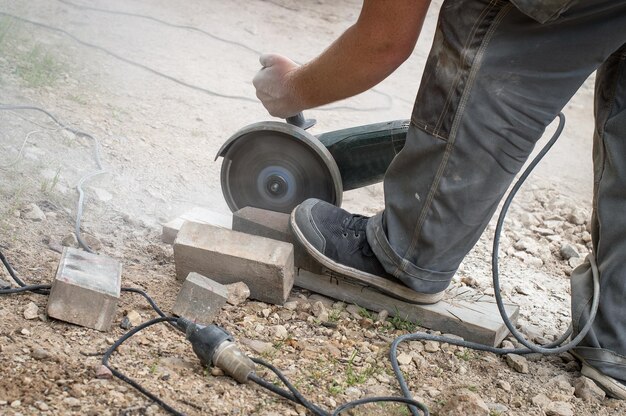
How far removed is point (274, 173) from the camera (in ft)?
9.02

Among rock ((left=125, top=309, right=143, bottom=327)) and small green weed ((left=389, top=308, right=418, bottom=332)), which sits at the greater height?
small green weed ((left=389, top=308, right=418, bottom=332))

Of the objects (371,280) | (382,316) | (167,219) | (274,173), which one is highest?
(274,173)

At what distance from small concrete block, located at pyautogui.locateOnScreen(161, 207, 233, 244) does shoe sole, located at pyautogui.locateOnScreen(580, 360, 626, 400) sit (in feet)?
4.23

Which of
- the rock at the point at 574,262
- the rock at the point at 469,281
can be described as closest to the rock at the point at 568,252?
the rock at the point at 574,262

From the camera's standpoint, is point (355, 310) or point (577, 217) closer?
point (355, 310)

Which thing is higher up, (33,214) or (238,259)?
(238,259)

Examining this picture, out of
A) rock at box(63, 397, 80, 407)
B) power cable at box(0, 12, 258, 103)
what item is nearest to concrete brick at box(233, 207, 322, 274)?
rock at box(63, 397, 80, 407)

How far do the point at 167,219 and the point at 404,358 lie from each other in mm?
1160

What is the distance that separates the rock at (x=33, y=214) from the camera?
253 centimetres

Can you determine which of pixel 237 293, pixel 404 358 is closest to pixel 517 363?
pixel 404 358

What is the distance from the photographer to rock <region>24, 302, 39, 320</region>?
197 cm

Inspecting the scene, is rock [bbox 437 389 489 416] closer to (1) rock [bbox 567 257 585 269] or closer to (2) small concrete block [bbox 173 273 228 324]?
(2) small concrete block [bbox 173 273 228 324]

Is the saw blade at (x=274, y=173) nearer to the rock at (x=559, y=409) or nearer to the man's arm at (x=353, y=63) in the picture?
the man's arm at (x=353, y=63)

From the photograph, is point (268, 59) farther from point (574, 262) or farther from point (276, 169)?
point (574, 262)
